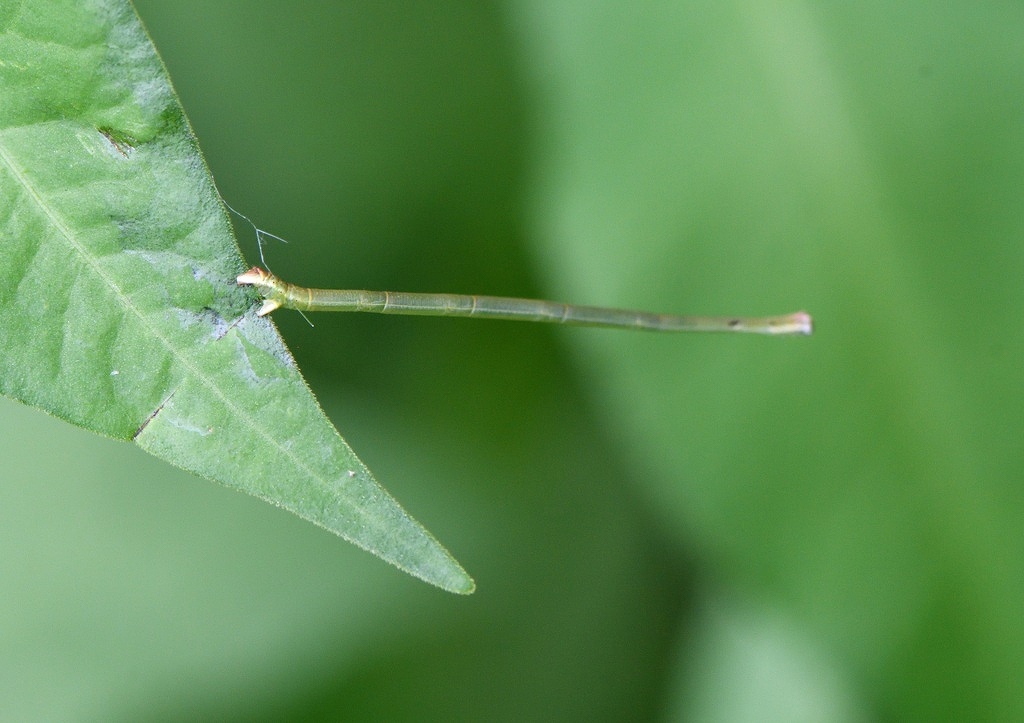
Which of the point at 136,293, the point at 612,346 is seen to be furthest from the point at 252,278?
the point at 612,346

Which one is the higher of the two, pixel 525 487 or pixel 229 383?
pixel 525 487

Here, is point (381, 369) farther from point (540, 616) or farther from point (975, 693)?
point (975, 693)

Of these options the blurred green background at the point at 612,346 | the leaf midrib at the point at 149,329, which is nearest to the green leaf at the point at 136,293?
the leaf midrib at the point at 149,329

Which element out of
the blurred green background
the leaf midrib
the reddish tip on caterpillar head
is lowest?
the leaf midrib

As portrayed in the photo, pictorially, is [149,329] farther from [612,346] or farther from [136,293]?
[612,346]

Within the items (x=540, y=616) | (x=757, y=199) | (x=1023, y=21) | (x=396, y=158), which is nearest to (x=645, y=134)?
(x=757, y=199)

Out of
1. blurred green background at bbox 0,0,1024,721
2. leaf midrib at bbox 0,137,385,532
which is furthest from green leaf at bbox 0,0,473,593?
blurred green background at bbox 0,0,1024,721

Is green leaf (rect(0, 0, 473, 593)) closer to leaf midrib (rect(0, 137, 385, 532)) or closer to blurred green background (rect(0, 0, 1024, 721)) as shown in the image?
leaf midrib (rect(0, 137, 385, 532))
